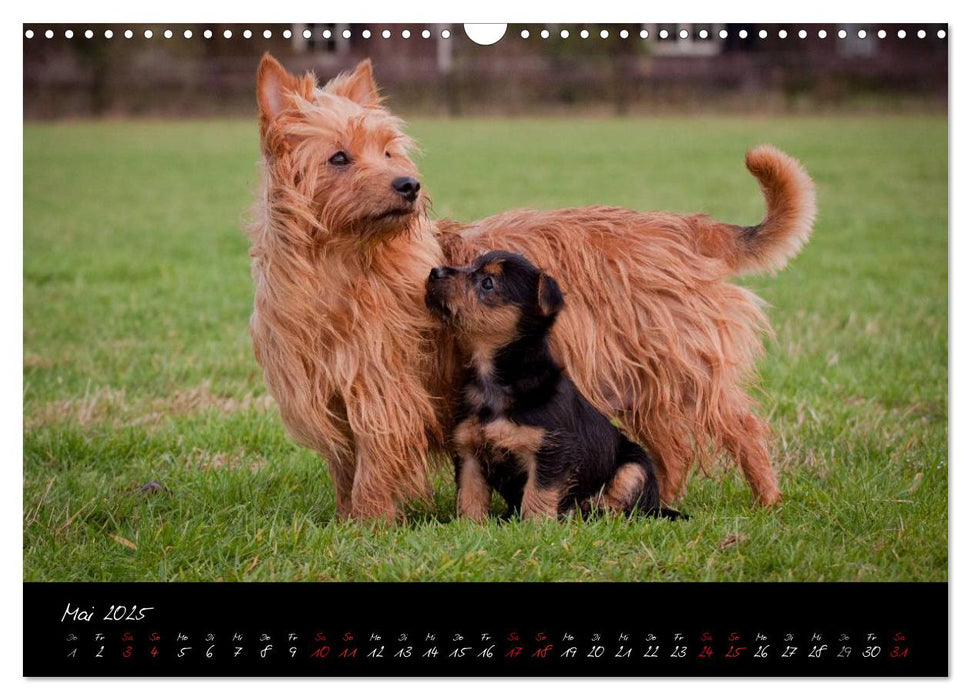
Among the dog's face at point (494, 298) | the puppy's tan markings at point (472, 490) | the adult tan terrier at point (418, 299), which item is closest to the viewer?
the adult tan terrier at point (418, 299)

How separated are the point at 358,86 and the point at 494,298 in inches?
34.9

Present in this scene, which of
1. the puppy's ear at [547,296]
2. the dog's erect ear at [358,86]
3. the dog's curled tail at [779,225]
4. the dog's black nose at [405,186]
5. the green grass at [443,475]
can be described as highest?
the dog's erect ear at [358,86]

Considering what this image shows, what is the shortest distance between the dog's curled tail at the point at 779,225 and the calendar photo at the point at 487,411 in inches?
0.6

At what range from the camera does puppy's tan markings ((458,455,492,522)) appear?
4461mm

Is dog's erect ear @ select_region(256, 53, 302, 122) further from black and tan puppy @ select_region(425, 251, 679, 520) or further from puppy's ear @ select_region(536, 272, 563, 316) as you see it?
puppy's ear @ select_region(536, 272, 563, 316)

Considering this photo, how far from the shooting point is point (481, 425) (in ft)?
14.4

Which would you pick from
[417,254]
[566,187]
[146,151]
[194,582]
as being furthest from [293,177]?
[566,187]

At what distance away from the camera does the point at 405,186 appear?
3848 millimetres

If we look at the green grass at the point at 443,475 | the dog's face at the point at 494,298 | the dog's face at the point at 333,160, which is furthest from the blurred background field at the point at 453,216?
the dog's face at the point at 494,298

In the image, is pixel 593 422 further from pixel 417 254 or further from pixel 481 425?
pixel 417 254

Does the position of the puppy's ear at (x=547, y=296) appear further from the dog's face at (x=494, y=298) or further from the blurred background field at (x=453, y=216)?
the blurred background field at (x=453, y=216)

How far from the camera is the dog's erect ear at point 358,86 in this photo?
4.04 m

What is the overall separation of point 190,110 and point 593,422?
241cm

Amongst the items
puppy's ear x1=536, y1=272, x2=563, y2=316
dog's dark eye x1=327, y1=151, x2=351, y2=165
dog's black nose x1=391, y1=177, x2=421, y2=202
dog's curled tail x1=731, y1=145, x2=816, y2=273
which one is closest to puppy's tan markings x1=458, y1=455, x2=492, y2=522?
puppy's ear x1=536, y1=272, x2=563, y2=316
